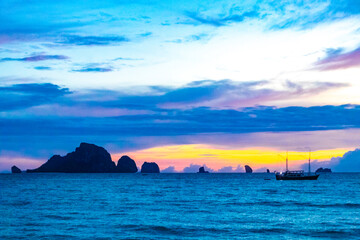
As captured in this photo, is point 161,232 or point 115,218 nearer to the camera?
point 161,232

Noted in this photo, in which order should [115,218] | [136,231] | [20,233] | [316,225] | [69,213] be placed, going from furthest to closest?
[69,213] → [115,218] → [316,225] → [136,231] → [20,233]

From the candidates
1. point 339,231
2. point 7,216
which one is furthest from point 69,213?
point 339,231

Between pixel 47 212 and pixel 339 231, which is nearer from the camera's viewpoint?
pixel 339 231

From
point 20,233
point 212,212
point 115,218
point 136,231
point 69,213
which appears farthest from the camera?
point 212,212

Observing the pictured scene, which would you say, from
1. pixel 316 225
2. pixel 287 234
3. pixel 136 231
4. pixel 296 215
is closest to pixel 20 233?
pixel 136 231

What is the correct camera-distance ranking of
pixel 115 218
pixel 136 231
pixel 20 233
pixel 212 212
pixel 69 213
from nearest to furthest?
pixel 20 233 → pixel 136 231 → pixel 115 218 → pixel 69 213 → pixel 212 212

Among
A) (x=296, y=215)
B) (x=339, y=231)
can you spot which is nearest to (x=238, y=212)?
(x=296, y=215)

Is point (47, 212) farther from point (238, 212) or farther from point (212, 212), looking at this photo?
point (238, 212)

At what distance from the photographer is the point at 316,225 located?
155ft

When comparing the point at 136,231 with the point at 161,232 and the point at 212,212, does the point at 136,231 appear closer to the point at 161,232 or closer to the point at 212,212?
the point at 161,232

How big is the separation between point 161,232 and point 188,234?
293 centimetres

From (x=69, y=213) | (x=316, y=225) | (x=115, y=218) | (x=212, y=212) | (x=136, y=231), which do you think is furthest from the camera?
(x=212, y=212)

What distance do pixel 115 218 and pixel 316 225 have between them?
76.3ft

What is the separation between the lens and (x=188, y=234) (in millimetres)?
41344
